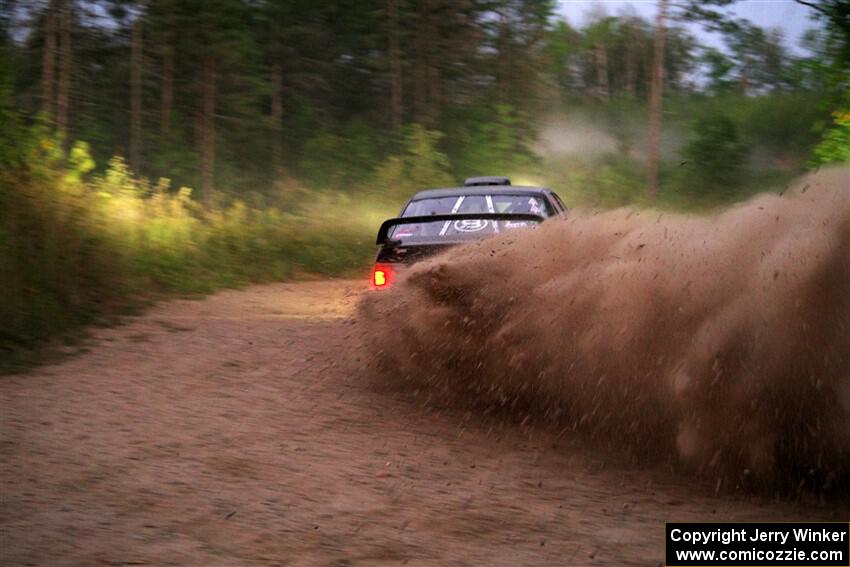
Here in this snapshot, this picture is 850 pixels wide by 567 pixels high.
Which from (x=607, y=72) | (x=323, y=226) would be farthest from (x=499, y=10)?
(x=607, y=72)

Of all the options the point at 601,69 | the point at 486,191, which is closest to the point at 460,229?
the point at 486,191

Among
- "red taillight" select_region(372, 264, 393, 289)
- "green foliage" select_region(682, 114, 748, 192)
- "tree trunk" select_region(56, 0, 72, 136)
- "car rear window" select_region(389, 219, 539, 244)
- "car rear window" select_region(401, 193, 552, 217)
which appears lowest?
"green foliage" select_region(682, 114, 748, 192)

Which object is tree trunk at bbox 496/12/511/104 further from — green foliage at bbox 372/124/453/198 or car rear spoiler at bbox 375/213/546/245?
car rear spoiler at bbox 375/213/546/245

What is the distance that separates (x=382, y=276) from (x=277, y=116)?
3664 cm

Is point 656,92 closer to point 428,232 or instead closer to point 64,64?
point 64,64

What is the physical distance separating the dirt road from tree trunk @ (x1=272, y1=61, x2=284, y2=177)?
35187 mm

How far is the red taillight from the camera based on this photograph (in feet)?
28.0

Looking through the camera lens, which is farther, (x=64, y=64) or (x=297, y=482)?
(x=64, y=64)

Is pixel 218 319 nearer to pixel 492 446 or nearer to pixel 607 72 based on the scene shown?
pixel 492 446

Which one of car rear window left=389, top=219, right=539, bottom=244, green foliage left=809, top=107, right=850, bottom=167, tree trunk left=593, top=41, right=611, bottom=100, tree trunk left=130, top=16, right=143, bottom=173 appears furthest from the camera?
tree trunk left=593, top=41, right=611, bottom=100

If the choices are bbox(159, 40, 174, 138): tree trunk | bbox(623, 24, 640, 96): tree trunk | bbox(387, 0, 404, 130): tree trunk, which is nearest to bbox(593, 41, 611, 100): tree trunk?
bbox(623, 24, 640, 96): tree trunk

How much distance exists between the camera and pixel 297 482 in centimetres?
553

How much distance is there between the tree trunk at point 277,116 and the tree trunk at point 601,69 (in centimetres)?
3516

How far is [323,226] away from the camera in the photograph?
85.0 ft
